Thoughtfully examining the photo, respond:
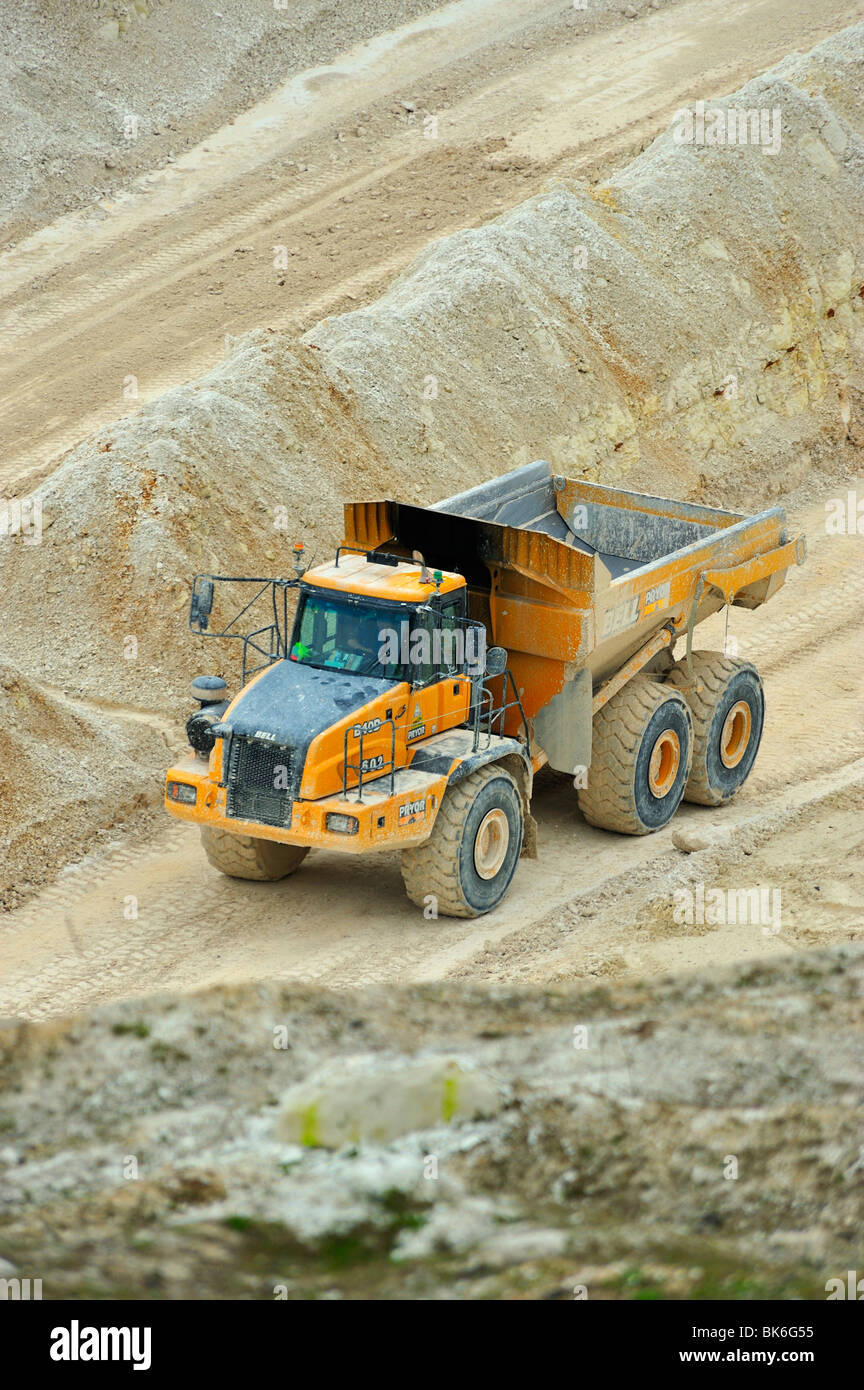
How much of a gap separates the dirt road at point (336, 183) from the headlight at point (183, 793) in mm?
8145

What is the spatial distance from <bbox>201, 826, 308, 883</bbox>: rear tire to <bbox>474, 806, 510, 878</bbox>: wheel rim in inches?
54.6

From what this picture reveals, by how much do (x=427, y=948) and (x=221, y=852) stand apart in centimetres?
190

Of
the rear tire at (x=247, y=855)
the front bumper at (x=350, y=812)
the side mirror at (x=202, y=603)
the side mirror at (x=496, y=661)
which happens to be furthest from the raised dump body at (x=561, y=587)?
the rear tire at (x=247, y=855)

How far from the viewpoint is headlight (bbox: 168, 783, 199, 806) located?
484 inches

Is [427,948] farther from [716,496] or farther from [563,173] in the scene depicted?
[563,173]

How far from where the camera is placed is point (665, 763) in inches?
575

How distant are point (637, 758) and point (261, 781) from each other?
3580 millimetres

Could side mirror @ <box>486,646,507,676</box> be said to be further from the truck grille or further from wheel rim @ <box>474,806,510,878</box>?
the truck grille

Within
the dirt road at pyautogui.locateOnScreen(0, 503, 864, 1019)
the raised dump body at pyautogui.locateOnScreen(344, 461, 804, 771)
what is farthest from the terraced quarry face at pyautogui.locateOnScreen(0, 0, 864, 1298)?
the raised dump body at pyautogui.locateOnScreen(344, 461, 804, 771)

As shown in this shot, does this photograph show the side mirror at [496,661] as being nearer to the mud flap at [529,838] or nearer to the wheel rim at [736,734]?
the mud flap at [529,838]

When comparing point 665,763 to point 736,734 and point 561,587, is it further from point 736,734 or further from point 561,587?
point 561,587

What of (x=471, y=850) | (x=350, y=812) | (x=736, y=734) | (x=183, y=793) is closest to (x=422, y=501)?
(x=736, y=734)

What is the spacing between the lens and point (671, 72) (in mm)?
31047

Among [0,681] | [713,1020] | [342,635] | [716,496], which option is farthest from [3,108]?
[713,1020]
